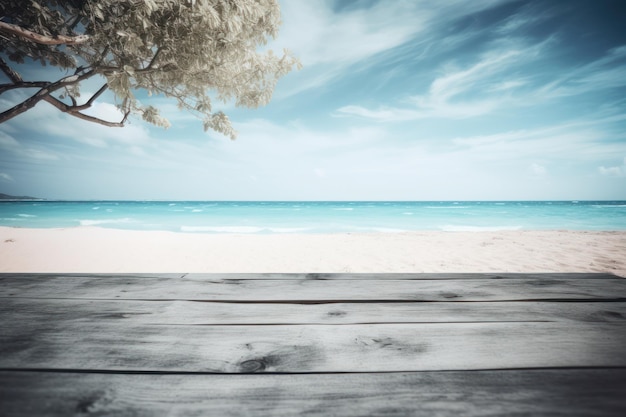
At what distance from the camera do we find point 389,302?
1441mm

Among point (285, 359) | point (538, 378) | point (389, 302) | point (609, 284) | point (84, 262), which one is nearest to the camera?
point (538, 378)

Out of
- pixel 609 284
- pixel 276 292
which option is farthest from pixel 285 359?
pixel 609 284

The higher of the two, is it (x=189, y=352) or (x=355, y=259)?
(x=189, y=352)

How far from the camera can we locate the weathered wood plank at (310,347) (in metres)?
0.92

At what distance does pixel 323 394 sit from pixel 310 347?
0.25 m

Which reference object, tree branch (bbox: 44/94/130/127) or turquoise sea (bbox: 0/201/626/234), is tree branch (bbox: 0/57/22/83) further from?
turquoise sea (bbox: 0/201/626/234)

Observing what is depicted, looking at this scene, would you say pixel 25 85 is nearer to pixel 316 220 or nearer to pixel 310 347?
pixel 310 347

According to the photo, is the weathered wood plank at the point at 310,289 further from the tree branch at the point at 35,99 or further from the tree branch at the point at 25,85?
the tree branch at the point at 25,85

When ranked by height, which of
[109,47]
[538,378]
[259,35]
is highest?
[259,35]

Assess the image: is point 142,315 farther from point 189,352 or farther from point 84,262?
point 84,262

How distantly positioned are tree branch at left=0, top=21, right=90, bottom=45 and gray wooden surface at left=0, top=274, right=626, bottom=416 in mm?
3116

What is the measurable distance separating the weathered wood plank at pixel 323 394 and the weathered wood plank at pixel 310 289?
24.5 inches

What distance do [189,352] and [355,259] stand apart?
22.6 feet

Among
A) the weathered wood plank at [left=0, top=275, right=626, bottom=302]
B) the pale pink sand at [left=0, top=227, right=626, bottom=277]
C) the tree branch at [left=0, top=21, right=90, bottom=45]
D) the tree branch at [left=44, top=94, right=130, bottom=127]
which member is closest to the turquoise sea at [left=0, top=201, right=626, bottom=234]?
the pale pink sand at [left=0, top=227, right=626, bottom=277]
